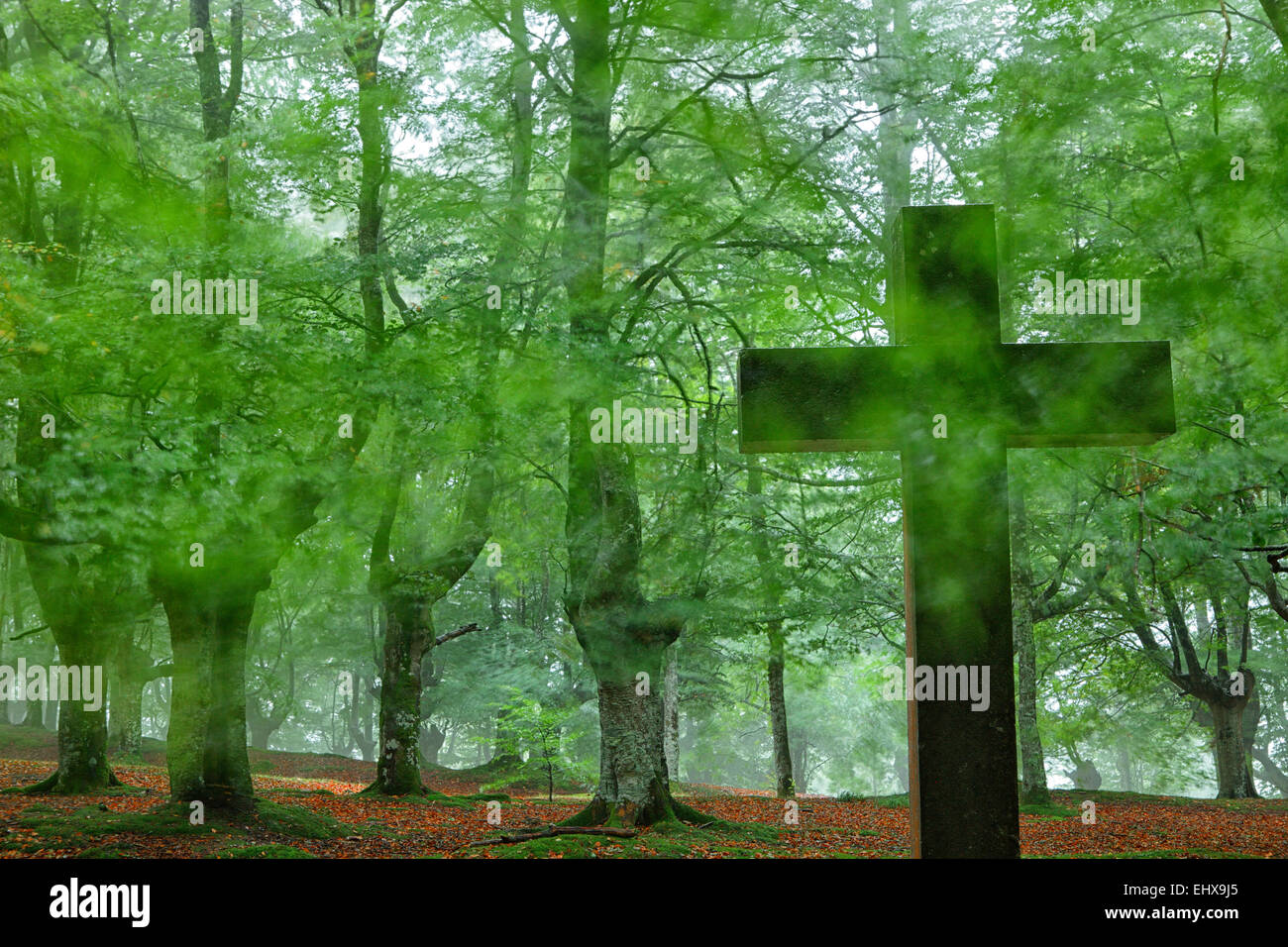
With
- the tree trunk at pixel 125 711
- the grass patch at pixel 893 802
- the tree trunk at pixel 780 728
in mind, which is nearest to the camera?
the grass patch at pixel 893 802

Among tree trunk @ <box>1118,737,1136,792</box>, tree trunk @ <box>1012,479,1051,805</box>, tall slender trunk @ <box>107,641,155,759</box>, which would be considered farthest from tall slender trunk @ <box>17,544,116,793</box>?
tree trunk @ <box>1118,737,1136,792</box>

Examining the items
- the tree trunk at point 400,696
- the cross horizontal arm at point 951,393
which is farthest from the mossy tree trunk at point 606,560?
the cross horizontal arm at point 951,393

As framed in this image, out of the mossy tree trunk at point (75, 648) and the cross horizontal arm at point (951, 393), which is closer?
the cross horizontal arm at point (951, 393)

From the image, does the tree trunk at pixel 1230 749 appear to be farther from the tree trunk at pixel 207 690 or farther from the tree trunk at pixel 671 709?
the tree trunk at pixel 207 690

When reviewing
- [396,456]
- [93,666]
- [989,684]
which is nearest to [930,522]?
[989,684]

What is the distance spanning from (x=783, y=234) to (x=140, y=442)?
23.8 feet

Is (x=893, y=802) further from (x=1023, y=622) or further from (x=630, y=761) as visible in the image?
(x=630, y=761)

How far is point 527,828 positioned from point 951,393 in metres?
9.25

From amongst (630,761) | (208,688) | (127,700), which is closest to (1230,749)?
(630,761)

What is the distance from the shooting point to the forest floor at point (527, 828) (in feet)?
31.3

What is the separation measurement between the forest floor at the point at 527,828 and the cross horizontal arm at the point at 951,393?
663 centimetres

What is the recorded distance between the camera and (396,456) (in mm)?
11750

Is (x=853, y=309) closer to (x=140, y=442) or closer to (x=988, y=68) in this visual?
(x=988, y=68)

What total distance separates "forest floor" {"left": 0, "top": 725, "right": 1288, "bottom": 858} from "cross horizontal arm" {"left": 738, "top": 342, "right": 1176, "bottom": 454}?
663 cm
